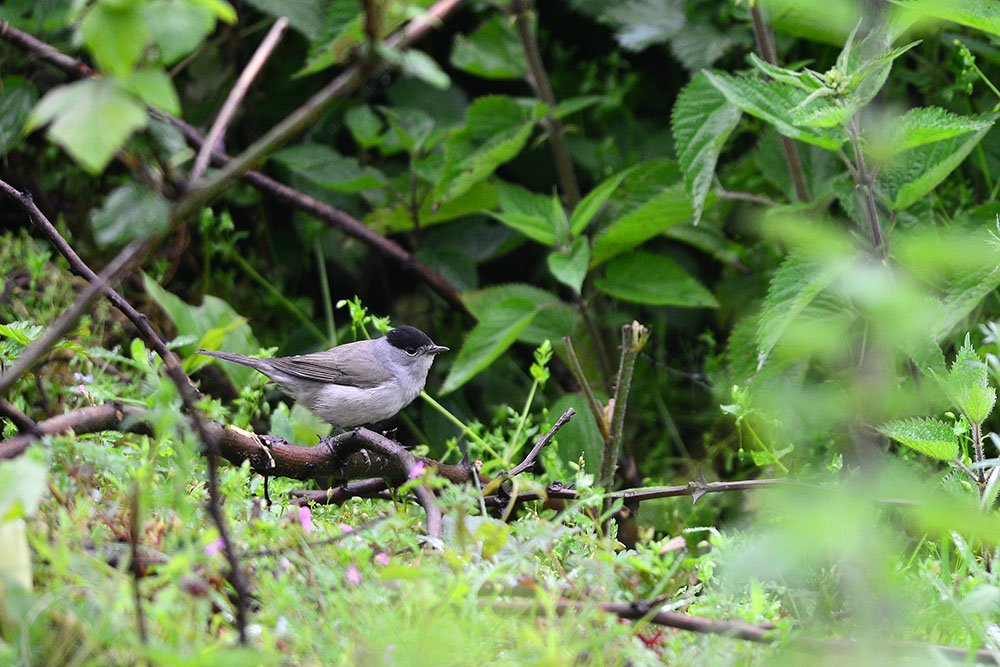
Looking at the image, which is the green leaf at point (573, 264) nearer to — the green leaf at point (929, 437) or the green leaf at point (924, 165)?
the green leaf at point (924, 165)

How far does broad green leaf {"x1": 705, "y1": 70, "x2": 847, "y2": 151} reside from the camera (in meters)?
2.37

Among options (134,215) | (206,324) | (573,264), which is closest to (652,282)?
(573,264)

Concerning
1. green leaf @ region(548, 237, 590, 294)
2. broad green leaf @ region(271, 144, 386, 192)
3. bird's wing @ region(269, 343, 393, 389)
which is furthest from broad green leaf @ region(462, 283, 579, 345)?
broad green leaf @ region(271, 144, 386, 192)

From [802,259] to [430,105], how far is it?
7.38 feet

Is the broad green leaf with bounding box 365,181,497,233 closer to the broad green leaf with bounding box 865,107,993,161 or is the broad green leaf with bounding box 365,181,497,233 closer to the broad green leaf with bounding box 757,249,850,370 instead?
the broad green leaf with bounding box 757,249,850,370

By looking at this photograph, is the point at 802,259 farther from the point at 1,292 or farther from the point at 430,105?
the point at 430,105

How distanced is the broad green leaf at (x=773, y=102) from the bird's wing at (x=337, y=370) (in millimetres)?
1697

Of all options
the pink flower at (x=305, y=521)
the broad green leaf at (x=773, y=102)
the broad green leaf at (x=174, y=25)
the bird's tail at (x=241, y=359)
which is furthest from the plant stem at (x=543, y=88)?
the broad green leaf at (x=174, y=25)

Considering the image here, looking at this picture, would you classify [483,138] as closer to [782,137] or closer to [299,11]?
[299,11]

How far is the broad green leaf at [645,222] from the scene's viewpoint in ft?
9.91

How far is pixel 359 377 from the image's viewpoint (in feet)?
11.6

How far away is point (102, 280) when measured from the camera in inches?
43.1

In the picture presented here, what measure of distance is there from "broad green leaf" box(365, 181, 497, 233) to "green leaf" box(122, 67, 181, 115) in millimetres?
2526

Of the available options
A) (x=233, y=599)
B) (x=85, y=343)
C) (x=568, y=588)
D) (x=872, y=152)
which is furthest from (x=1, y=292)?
(x=872, y=152)
